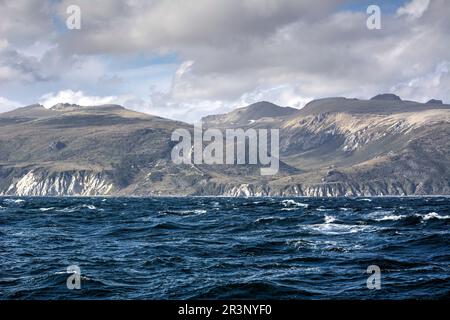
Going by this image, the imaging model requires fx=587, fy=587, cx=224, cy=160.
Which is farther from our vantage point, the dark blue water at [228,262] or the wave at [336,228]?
the wave at [336,228]

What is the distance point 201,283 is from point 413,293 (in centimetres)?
1117

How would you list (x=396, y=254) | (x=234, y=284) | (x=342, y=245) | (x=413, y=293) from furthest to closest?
(x=342, y=245) → (x=396, y=254) → (x=234, y=284) → (x=413, y=293)

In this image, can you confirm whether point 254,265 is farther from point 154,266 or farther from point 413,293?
point 413,293

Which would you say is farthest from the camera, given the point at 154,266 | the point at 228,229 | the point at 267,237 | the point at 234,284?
the point at 228,229

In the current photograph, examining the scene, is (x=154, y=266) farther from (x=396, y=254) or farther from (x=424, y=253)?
(x=424, y=253)

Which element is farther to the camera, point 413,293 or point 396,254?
point 396,254

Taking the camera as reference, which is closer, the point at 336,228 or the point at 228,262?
the point at 228,262

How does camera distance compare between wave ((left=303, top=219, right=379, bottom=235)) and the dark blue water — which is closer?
the dark blue water

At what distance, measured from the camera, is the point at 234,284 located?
105ft
